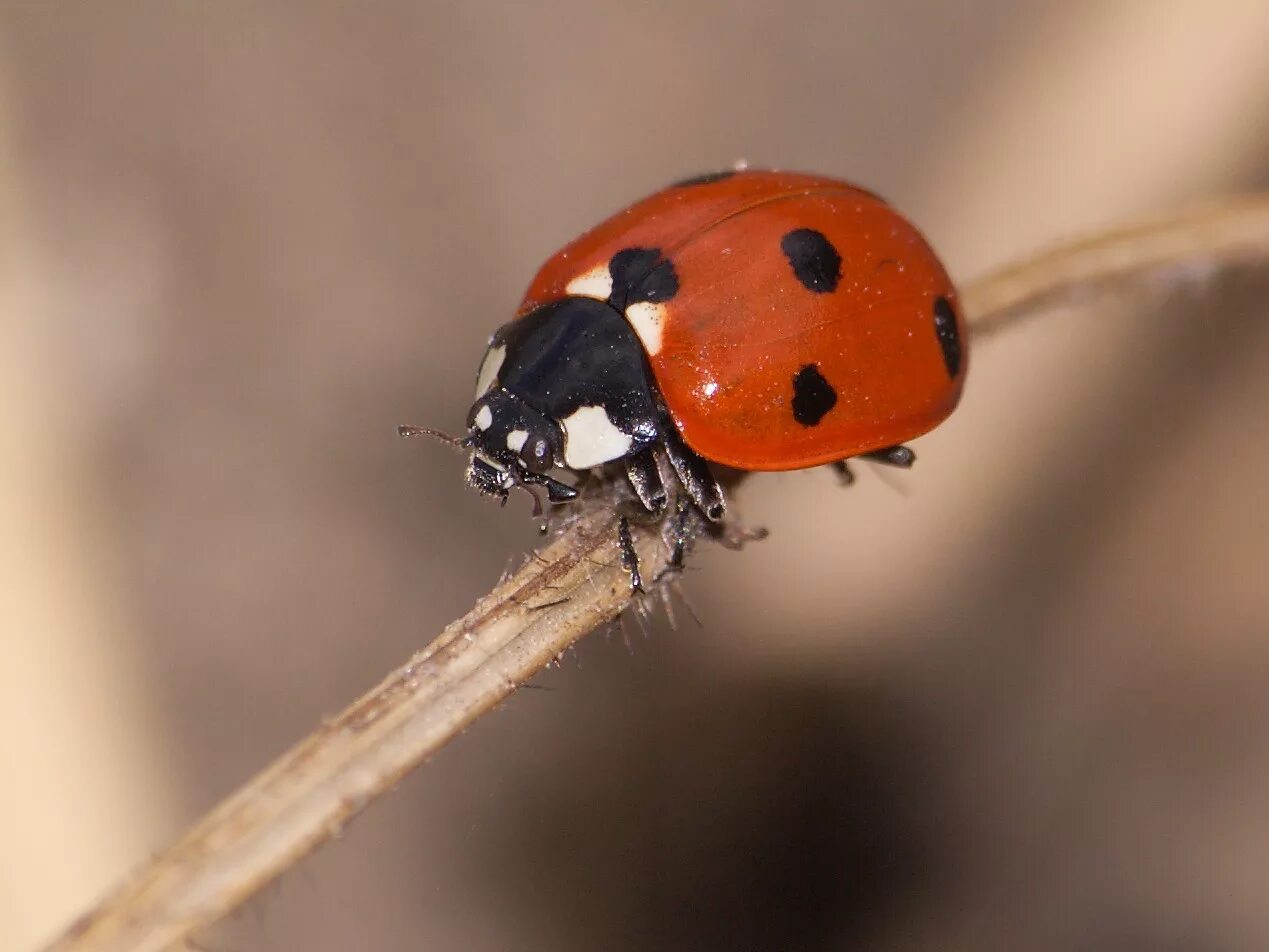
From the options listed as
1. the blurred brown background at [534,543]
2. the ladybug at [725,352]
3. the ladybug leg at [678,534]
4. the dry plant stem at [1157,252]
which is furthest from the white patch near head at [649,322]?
the blurred brown background at [534,543]

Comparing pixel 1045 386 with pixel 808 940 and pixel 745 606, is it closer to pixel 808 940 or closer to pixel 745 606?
pixel 745 606

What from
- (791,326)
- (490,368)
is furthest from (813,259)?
(490,368)

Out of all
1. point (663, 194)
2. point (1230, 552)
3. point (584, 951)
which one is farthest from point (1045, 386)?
point (584, 951)

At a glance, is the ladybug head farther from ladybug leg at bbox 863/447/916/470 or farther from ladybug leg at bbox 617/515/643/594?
ladybug leg at bbox 863/447/916/470

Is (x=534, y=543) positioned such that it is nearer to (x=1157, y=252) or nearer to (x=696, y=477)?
(x=696, y=477)

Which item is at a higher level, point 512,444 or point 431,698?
point 512,444

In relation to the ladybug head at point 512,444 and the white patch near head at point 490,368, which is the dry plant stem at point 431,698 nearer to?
the ladybug head at point 512,444

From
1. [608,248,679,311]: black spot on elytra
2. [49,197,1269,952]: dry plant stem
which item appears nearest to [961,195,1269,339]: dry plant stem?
[49,197,1269,952]: dry plant stem
